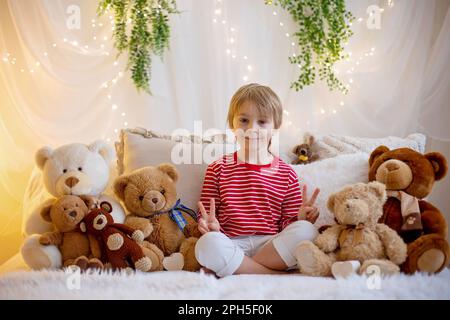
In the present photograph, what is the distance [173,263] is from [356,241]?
0.56 metres

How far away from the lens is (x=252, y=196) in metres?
1.50

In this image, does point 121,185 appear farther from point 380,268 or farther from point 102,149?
point 380,268

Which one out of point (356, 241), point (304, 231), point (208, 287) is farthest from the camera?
point (304, 231)

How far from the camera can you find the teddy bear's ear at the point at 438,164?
52.2 inches

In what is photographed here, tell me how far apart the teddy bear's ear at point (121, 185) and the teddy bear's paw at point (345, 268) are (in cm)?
71

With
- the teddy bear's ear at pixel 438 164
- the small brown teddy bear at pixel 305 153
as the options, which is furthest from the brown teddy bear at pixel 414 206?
the small brown teddy bear at pixel 305 153

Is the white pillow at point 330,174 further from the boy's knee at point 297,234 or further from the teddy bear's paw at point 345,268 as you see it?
the teddy bear's paw at point 345,268

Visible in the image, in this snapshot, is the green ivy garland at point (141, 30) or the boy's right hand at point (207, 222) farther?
the green ivy garland at point (141, 30)

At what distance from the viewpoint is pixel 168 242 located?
4.59 feet

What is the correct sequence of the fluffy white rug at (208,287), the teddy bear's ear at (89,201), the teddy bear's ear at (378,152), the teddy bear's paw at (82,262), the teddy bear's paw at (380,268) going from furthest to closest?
the teddy bear's ear at (378,152) → the teddy bear's ear at (89,201) → the teddy bear's paw at (82,262) → the teddy bear's paw at (380,268) → the fluffy white rug at (208,287)

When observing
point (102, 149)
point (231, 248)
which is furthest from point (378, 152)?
point (102, 149)

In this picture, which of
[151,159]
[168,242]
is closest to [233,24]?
[151,159]
